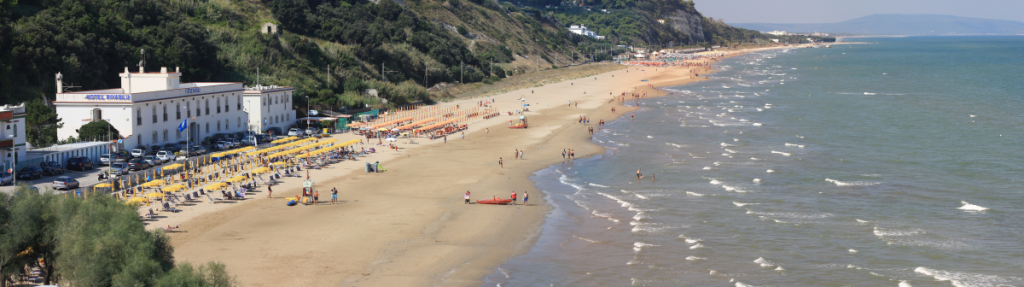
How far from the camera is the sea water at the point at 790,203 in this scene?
92.1 ft

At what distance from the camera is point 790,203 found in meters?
38.9

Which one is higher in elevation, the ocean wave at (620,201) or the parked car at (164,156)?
the parked car at (164,156)

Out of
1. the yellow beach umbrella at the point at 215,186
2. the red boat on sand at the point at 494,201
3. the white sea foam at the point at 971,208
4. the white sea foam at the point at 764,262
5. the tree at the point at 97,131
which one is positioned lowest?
the white sea foam at the point at 764,262

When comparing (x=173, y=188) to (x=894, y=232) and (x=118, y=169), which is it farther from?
(x=894, y=232)

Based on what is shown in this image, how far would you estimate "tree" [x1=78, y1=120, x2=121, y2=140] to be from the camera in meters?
46.4

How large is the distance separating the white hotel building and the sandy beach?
35.0 feet

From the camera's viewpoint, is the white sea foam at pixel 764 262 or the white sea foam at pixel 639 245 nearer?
the white sea foam at pixel 764 262

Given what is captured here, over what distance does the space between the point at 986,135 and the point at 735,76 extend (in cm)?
8482

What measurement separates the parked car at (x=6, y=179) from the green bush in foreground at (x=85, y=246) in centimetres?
1612

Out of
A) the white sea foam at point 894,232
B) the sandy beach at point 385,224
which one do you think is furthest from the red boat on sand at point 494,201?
the white sea foam at point 894,232

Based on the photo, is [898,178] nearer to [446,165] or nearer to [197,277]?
[446,165]

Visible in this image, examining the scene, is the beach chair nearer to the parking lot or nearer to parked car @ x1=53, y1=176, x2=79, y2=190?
the parking lot

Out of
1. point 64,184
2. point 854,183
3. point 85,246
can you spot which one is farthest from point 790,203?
point 64,184

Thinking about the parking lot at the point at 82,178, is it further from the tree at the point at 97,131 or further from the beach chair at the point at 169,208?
the beach chair at the point at 169,208
